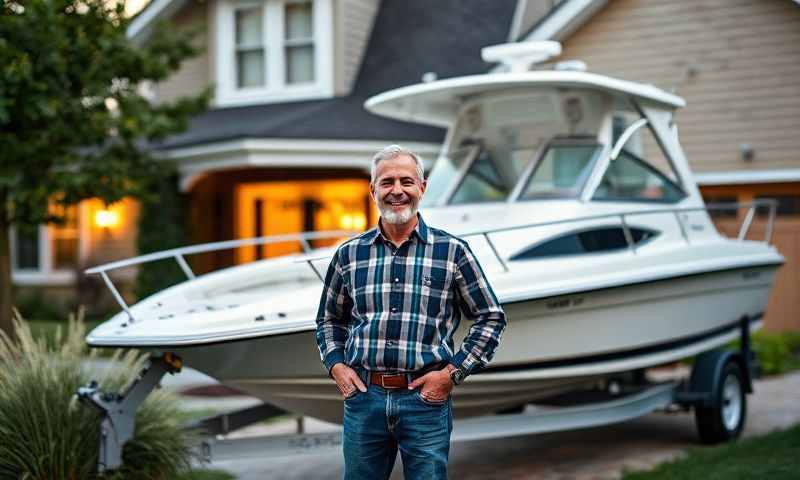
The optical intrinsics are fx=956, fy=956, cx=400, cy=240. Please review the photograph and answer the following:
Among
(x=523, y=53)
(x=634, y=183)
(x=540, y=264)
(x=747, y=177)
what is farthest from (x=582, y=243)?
(x=747, y=177)

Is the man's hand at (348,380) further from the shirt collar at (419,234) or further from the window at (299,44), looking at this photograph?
the window at (299,44)

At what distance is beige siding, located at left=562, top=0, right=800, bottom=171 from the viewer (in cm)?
1180

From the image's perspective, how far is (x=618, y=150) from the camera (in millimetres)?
7254

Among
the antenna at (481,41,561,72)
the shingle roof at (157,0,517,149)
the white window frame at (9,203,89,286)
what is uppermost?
the shingle roof at (157,0,517,149)

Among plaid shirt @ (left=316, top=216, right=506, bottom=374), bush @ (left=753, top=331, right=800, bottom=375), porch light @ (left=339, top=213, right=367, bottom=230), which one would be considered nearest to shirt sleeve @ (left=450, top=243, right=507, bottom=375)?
plaid shirt @ (left=316, top=216, right=506, bottom=374)

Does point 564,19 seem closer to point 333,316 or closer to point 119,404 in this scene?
point 119,404

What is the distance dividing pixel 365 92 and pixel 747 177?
19.2ft

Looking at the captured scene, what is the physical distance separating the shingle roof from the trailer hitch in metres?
7.85

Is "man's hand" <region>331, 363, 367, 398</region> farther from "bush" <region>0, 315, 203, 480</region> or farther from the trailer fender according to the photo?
the trailer fender

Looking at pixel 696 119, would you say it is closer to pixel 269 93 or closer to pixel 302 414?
pixel 269 93

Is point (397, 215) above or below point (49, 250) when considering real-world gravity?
above

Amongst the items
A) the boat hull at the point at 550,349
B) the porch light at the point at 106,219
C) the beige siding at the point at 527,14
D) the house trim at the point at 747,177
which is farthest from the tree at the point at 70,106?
the house trim at the point at 747,177

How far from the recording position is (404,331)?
3814mm

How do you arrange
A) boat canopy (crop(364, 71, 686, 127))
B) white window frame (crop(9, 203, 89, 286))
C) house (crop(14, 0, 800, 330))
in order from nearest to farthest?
1. boat canopy (crop(364, 71, 686, 127))
2. house (crop(14, 0, 800, 330))
3. white window frame (crop(9, 203, 89, 286))
